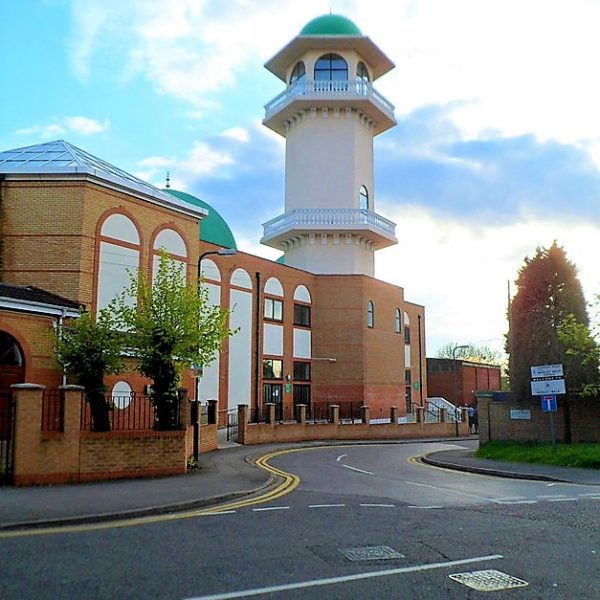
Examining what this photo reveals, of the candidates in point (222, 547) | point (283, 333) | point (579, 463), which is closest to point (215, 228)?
point (283, 333)

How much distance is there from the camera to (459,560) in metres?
6.96

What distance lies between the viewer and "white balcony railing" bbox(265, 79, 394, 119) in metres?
38.4

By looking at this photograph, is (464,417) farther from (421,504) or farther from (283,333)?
(421,504)

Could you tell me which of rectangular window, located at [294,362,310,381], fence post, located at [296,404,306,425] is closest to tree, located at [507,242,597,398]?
fence post, located at [296,404,306,425]

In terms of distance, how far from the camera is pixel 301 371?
119 ft

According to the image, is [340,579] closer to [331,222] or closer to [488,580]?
[488,580]

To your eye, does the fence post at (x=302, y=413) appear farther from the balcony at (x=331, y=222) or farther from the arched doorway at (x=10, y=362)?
the arched doorway at (x=10, y=362)

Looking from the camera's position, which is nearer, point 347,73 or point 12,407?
point 12,407

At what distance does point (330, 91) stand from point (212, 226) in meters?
11.0

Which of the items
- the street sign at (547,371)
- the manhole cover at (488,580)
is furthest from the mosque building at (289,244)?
the manhole cover at (488,580)

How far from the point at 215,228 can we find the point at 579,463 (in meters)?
23.3

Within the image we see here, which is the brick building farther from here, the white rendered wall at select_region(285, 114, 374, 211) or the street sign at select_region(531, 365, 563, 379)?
the street sign at select_region(531, 365, 563, 379)

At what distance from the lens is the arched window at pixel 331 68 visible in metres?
39.4

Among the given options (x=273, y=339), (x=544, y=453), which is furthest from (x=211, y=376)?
(x=544, y=453)
